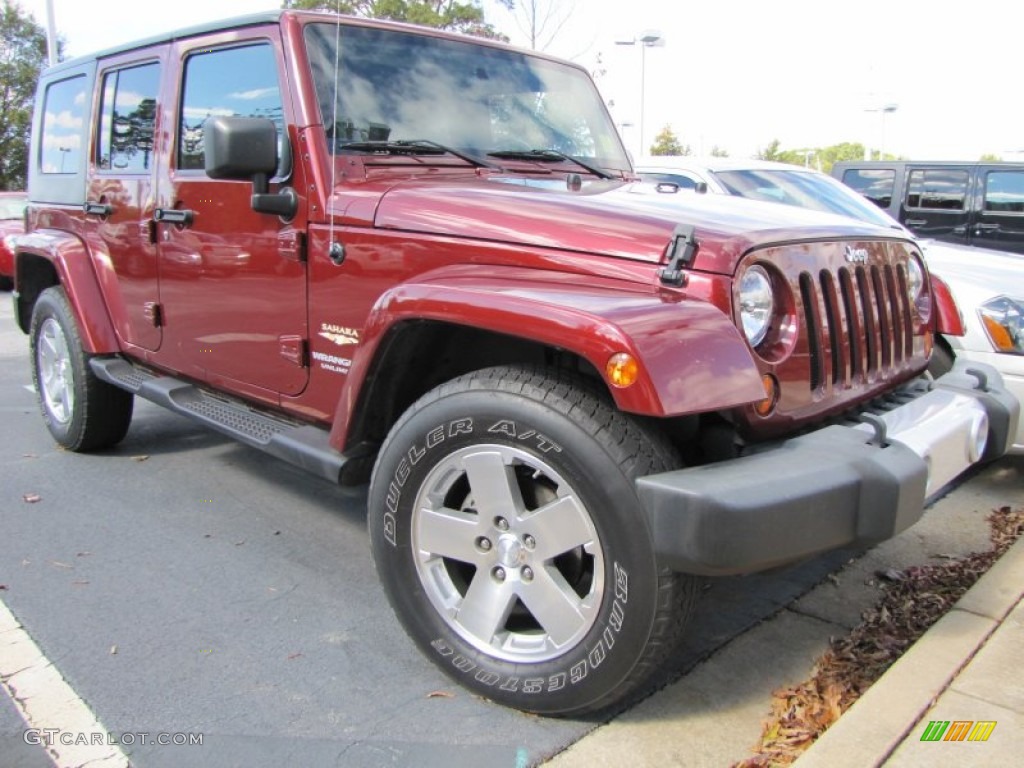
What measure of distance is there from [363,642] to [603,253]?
4.97 ft

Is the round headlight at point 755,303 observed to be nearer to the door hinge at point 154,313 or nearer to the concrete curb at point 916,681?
the concrete curb at point 916,681

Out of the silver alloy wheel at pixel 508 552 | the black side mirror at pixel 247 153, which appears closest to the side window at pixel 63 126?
the black side mirror at pixel 247 153

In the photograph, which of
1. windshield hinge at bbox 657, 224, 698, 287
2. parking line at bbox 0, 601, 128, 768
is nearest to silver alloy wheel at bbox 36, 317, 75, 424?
parking line at bbox 0, 601, 128, 768

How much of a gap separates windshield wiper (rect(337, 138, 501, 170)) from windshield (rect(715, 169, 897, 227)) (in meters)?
3.08

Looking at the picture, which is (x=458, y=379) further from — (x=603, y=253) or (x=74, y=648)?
(x=74, y=648)

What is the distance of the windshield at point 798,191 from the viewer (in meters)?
5.90

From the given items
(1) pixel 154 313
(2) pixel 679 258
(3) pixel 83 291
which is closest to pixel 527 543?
(2) pixel 679 258

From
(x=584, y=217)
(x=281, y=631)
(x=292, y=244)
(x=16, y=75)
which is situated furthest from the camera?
(x=16, y=75)

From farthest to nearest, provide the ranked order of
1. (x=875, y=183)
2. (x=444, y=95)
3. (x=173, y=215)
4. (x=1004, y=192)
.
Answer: (x=875, y=183) → (x=1004, y=192) → (x=173, y=215) → (x=444, y=95)

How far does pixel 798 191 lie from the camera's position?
607cm

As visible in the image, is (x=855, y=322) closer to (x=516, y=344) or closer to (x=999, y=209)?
(x=516, y=344)

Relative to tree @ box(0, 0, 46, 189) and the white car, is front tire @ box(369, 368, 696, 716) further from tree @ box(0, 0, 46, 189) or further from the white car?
tree @ box(0, 0, 46, 189)

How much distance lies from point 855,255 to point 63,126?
14.1 feet

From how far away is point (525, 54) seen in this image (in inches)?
152
